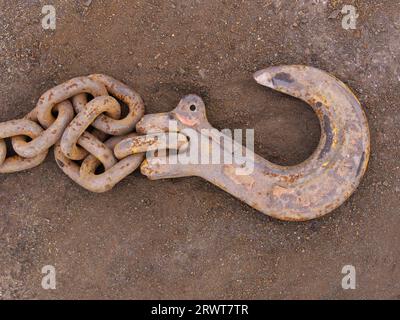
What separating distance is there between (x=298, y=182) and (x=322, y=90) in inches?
21.1

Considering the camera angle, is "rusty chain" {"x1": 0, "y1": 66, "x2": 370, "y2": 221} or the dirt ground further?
the dirt ground

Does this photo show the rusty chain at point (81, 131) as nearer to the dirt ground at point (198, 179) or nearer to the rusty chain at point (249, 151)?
the rusty chain at point (249, 151)

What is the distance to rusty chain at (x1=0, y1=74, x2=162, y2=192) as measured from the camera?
2.64 meters

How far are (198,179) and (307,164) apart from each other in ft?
2.08

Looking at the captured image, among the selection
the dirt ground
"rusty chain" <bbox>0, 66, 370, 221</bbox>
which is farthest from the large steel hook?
the dirt ground

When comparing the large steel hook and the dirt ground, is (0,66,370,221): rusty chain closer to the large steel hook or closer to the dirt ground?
the large steel hook

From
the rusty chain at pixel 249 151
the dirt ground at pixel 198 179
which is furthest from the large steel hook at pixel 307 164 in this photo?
the dirt ground at pixel 198 179

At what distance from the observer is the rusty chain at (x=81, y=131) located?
2643 millimetres

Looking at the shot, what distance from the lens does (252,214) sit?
289cm

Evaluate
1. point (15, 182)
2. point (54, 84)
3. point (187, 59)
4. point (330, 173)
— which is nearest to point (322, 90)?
point (330, 173)

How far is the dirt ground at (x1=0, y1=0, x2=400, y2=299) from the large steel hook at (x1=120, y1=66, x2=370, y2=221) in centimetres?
13

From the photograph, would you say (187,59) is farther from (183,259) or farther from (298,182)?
(183,259)

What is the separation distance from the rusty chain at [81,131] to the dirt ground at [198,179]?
14cm

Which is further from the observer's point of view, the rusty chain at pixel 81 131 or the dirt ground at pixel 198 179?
the dirt ground at pixel 198 179
